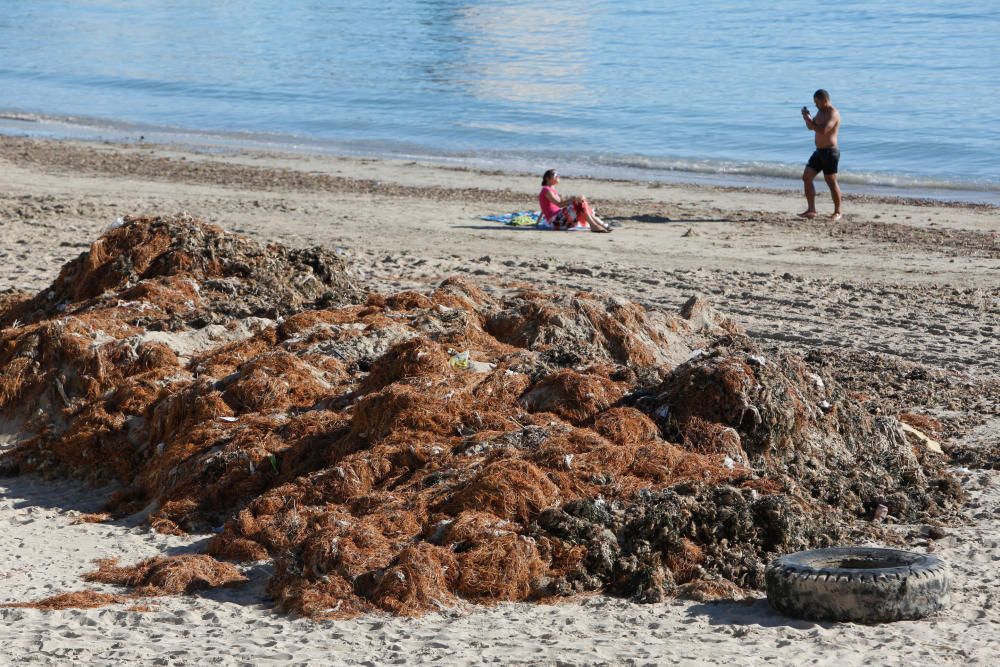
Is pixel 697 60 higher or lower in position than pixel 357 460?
higher

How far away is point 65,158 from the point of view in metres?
22.4

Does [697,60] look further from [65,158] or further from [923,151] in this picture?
[65,158]

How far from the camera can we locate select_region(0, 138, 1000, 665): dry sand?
5.48 m

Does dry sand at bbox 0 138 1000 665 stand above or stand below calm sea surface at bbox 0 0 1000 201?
below

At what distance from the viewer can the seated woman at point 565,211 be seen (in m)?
16.4

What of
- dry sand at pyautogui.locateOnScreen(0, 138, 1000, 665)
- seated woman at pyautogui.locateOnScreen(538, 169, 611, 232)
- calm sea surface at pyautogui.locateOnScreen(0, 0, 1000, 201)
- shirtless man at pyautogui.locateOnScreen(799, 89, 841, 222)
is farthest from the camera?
calm sea surface at pyautogui.locateOnScreen(0, 0, 1000, 201)

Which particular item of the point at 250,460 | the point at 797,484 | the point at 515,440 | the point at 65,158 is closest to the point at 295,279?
the point at 250,460

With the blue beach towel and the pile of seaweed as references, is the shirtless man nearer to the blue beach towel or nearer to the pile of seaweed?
the blue beach towel

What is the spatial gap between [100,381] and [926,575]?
20.1 feet

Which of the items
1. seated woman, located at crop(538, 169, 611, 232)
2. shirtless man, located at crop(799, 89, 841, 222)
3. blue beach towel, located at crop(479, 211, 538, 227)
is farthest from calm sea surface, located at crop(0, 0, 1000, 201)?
seated woman, located at crop(538, 169, 611, 232)

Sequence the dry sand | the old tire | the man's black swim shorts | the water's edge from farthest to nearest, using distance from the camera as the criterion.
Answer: the water's edge < the man's black swim shorts < the old tire < the dry sand

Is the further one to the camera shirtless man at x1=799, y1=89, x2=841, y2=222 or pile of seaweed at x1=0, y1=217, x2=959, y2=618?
shirtless man at x1=799, y1=89, x2=841, y2=222

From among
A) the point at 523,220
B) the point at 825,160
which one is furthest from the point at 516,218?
the point at 825,160

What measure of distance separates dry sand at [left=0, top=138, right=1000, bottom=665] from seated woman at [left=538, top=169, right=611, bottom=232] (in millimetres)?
396
